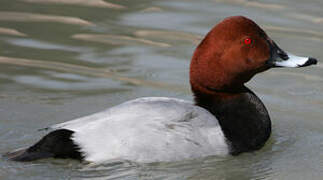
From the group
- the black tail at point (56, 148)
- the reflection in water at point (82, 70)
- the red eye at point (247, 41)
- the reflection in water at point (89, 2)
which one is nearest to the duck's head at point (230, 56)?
the red eye at point (247, 41)

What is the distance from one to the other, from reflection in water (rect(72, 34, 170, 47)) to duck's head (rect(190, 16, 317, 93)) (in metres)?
2.37

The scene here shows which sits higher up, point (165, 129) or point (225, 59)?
point (225, 59)

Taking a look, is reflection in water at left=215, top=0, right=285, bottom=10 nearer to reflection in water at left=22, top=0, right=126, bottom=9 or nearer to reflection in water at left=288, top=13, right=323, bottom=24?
reflection in water at left=288, top=13, right=323, bottom=24

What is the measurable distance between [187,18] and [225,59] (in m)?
3.14

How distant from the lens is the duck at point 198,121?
14.5 feet

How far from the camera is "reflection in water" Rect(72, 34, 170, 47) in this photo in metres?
7.23

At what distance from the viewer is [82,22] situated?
7.77 metres

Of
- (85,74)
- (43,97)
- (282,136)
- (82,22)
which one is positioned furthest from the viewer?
(82,22)

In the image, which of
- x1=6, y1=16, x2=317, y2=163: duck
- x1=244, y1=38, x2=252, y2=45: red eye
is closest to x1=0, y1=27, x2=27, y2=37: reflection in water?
x1=6, y1=16, x2=317, y2=163: duck

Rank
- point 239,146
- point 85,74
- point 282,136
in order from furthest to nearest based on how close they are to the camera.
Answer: point 85,74 → point 282,136 → point 239,146

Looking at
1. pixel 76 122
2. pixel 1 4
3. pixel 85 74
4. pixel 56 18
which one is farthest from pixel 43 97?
pixel 1 4

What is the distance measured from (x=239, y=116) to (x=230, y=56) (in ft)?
1.35

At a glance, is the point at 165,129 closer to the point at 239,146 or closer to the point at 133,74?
the point at 239,146

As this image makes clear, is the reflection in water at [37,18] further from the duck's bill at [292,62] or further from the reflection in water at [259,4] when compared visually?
the duck's bill at [292,62]
